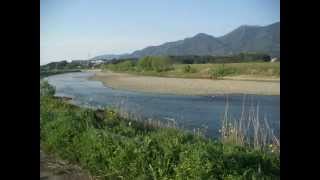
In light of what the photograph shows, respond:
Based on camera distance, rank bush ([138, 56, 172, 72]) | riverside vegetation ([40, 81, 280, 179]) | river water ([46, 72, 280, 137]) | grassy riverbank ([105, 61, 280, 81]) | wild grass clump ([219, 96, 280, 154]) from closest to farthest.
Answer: grassy riverbank ([105, 61, 280, 81]) < bush ([138, 56, 172, 72]) < riverside vegetation ([40, 81, 280, 179]) < wild grass clump ([219, 96, 280, 154]) < river water ([46, 72, 280, 137])

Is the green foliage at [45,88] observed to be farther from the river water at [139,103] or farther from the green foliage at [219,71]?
the green foliage at [219,71]

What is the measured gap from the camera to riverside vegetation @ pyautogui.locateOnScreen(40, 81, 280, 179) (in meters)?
2.94

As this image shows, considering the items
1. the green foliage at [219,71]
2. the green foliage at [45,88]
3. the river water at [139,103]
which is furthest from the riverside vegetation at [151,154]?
the river water at [139,103]

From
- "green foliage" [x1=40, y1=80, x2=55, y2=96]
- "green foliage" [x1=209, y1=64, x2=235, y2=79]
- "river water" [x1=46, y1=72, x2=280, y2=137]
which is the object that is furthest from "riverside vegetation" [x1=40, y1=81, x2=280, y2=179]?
"river water" [x1=46, y1=72, x2=280, y2=137]

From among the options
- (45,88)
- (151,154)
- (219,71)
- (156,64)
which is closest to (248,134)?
(219,71)

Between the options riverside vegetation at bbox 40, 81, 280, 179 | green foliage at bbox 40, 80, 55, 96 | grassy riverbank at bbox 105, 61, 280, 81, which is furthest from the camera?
riverside vegetation at bbox 40, 81, 280, 179

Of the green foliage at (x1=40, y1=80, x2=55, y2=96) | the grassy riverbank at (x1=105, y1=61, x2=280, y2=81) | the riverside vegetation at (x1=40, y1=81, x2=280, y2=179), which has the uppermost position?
the grassy riverbank at (x1=105, y1=61, x2=280, y2=81)

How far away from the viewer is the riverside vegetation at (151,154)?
294 centimetres

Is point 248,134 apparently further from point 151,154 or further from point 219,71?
point 151,154

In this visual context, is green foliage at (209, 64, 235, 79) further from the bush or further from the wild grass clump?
the bush

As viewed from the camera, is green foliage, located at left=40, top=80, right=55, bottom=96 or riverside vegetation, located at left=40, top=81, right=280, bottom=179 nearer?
green foliage, located at left=40, top=80, right=55, bottom=96
